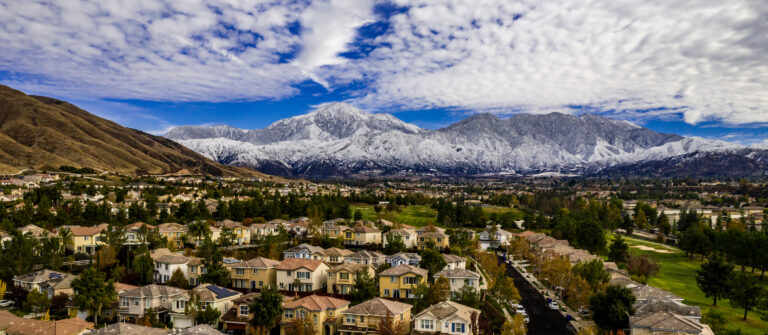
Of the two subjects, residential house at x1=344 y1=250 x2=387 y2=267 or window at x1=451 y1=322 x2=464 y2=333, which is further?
residential house at x1=344 y1=250 x2=387 y2=267

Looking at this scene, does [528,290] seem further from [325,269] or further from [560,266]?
[325,269]

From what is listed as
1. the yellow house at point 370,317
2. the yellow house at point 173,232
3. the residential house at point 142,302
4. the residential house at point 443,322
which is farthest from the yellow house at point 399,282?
the yellow house at point 173,232

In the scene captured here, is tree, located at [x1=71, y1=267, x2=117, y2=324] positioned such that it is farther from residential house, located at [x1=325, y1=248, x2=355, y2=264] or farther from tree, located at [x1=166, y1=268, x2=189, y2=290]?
residential house, located at [x1=325, y1=248, x2=355, y2=264]

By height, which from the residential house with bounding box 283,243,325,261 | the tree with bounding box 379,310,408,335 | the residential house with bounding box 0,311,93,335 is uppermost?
the residential house with bounding box 283,243,325,261

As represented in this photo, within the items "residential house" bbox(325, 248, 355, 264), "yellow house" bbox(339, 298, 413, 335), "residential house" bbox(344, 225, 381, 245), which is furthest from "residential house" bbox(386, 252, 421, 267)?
"yellow house" bbox(339, 298, 413, 335)

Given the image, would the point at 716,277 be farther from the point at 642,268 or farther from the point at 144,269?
the point at 144,269

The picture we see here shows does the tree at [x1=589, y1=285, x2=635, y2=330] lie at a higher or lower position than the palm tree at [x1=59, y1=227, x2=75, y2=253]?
lower

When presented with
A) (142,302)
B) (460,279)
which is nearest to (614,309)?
(460,279)

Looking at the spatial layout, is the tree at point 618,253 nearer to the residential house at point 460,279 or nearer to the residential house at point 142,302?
the residential house at point 460,279

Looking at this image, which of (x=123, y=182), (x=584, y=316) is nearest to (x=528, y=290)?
(x=584, y=316)
